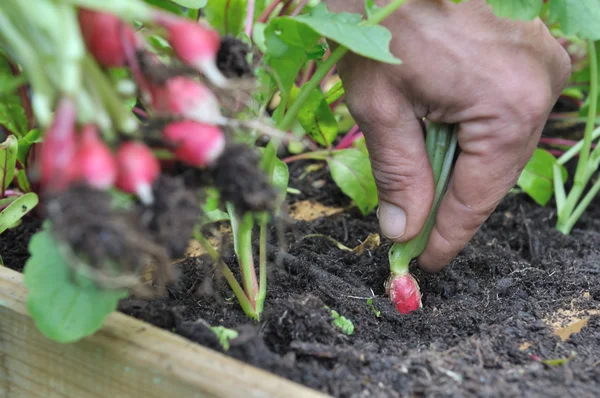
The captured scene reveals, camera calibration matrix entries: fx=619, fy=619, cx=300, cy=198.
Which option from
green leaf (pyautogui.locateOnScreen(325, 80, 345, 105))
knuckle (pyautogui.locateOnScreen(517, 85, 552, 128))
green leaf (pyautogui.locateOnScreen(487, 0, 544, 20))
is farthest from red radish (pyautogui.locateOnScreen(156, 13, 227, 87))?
green leaf (pyautogui.locateOnScreen(325, 80, 345, 105))

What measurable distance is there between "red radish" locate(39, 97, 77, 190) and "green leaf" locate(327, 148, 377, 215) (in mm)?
1077

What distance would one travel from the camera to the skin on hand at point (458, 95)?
3.45 feet

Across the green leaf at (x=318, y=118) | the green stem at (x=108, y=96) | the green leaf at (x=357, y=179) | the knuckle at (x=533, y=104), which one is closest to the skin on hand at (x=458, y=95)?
the knuckle at (x=533, y=104)

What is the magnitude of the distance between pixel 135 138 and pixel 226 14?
2.93 ft

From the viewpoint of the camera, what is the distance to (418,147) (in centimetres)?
116

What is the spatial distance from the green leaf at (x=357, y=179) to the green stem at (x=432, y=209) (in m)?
0.36

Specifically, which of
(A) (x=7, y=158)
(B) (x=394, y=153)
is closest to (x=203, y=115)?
(B) (x=394, y=153)

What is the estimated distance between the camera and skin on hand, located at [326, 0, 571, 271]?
105 centimetres

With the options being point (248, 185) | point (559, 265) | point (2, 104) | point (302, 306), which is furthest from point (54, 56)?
point (559, 265)

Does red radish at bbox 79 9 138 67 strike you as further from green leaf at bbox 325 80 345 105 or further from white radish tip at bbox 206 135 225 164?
green leaf at bbox 325 80 345 105

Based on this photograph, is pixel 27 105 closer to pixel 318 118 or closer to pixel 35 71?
pixel 318 118

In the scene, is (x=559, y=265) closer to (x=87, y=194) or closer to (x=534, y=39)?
(x=534, y=39)

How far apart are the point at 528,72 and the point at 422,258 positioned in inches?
17.4

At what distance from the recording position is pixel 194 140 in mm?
694
